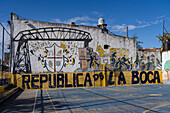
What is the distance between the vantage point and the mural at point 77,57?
29.0 meters

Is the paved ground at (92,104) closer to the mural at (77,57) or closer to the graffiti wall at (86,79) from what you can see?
the graffiti wall at (86,79)

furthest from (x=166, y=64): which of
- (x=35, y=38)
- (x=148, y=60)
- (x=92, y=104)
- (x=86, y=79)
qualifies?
(x=92, y=104)

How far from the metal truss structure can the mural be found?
2.26 ft

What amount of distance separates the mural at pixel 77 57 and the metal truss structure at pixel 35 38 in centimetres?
69

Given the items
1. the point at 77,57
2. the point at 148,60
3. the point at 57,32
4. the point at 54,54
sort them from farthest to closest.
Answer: the point at 148,60 < the point at 77,57 < the point at 57,32 < the point at 54,54

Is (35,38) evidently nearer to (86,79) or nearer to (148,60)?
(86,79)

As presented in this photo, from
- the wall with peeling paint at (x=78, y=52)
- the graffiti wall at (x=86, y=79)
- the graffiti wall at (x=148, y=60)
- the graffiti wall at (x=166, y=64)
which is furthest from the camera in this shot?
the graffiti wall at (x=166, y=64)

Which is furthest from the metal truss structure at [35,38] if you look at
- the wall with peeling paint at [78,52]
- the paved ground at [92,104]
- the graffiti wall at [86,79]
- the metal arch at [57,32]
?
the paved ground at [92,104]

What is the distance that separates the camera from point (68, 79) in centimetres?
2848

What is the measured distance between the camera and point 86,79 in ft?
95.3

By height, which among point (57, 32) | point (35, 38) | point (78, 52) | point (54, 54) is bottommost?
point (54, 54)

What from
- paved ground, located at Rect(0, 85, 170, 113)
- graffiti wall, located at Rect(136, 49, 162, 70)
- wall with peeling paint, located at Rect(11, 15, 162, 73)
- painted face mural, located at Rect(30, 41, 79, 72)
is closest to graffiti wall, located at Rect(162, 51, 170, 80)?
graffiti wall, located at Rect(136, 49, 162, 70)

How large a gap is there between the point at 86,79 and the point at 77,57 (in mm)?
3958

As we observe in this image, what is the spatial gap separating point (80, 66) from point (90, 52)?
2.95 meters
